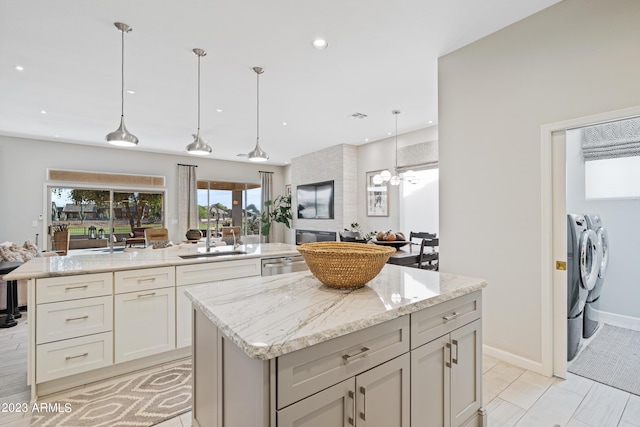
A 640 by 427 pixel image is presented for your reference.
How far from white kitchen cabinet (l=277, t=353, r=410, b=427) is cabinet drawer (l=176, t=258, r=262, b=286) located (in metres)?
2.04

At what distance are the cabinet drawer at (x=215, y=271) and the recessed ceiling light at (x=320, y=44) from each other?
2185 mm

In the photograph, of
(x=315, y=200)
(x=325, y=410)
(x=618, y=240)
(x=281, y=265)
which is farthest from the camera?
(x=315, y=200)

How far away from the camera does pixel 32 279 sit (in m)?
2.14

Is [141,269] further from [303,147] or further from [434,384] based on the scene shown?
[303,147]

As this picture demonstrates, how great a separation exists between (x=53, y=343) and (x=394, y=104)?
4.60m

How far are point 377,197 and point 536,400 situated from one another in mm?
4782

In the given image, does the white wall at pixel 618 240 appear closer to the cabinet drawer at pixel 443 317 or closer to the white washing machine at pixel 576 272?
the white washing machine at pixel 576 272

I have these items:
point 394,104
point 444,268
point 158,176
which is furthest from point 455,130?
point 158,176

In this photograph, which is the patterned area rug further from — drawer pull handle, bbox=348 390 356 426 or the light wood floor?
drawer pull handle, bbox=348 390 356 426

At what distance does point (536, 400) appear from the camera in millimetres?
2154

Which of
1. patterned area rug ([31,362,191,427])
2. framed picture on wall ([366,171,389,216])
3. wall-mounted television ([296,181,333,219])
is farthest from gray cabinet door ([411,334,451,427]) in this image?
wall-mounted television ([296,181,333,219])

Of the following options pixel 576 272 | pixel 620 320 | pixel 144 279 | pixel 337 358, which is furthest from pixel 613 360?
pixel 144 279

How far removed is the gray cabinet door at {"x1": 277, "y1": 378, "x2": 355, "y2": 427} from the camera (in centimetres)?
100

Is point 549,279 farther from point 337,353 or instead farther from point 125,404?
point 125,404
